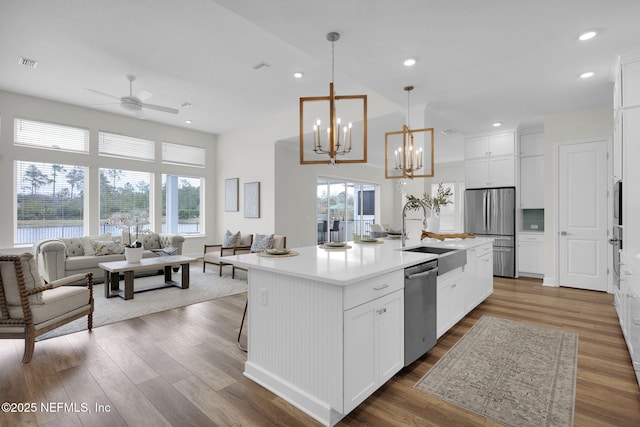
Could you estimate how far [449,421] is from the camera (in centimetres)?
182

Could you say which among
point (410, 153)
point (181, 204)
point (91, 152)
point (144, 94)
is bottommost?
point (181, 204)

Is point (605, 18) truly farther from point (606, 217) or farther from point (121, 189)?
point (121, 189)

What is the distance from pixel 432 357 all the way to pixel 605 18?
321 cm

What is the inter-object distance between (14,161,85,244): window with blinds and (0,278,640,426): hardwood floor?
3.92 metres

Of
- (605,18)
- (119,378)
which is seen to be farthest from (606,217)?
(119,378)

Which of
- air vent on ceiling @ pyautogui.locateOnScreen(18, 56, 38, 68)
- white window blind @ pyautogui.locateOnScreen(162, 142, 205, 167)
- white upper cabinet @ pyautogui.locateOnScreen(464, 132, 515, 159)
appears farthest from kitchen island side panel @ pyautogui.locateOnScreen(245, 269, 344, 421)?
white window blind @ pyautogui.locateOnScreen(162, 142, 205, 167)

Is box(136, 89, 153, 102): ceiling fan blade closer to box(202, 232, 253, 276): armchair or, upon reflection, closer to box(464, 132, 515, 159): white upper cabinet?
box(202, 232, 253, 276): armchair

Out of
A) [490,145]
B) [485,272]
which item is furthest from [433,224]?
[490,145]

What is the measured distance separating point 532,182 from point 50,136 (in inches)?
365

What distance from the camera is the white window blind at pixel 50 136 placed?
560 cm

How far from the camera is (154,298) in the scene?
438 cm

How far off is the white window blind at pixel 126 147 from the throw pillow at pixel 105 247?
2073 millimetres

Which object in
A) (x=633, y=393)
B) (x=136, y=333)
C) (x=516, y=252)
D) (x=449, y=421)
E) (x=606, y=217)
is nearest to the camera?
(x=449, y=421)

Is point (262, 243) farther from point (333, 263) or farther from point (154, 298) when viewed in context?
point (333, 263)
